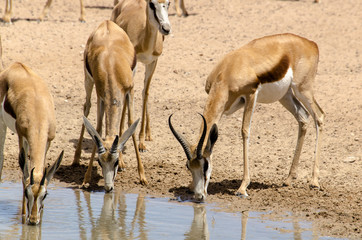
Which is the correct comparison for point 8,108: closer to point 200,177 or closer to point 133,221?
point 133,221

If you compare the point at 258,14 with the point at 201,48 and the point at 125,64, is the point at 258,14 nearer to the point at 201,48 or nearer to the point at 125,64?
the point at 201,48

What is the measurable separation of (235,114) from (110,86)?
12.3 feet

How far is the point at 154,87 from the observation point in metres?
13.8

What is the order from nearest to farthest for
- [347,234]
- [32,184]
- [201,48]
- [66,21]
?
[32,184], [347,234], [201,48], [66,21]

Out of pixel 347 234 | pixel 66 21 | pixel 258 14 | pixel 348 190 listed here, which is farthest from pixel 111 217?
pixel 258 14

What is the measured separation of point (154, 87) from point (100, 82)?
13.9ft

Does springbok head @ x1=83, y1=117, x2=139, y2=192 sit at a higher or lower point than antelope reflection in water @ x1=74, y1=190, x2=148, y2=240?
higher

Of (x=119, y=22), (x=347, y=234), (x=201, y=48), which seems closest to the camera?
(x=347, y=234)

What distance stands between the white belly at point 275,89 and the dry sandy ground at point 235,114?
3.99 ft

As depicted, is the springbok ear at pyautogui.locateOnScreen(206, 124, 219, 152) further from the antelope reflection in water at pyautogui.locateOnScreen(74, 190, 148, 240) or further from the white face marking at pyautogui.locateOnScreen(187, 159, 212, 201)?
the antelope reflection in water at pyautogui.locateOnScreen(74, 190, 148, 240)

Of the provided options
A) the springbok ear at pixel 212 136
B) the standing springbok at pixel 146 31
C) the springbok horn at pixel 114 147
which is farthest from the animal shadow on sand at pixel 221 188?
the standing springbok at pixel 146 31

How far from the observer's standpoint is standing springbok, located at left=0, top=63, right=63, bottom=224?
280 inches

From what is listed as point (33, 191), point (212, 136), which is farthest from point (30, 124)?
point (212, 136)

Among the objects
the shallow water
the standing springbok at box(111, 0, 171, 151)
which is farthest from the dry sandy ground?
the standing springbok at box(111, 0, 171, 151)
